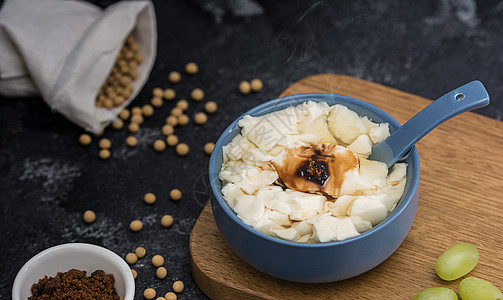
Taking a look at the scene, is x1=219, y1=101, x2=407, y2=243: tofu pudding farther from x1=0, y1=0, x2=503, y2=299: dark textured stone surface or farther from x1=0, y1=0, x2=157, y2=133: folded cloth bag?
x1=0, y1=0, x2=157, y2=133: folded cloth bag

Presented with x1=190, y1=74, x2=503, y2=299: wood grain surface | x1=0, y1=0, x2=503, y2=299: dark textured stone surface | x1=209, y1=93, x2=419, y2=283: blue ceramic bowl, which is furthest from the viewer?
x1=0, y1=0, x2=503, y2=299: dark textured stone surface

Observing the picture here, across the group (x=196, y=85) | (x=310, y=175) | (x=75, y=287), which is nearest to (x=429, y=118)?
(x=310, y=175)

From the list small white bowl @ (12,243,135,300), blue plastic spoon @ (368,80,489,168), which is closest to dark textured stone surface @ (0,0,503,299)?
small white bowl @ (12,243,135,300)

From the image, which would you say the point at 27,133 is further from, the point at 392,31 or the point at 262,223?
the point at 392,31

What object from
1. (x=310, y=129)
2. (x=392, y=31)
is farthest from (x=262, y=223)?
(x=392, y=31)

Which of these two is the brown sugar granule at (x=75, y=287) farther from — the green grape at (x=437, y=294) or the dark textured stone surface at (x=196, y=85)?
the green grape at (x=437, y=294)

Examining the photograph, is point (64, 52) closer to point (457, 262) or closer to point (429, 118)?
point (429, 118)

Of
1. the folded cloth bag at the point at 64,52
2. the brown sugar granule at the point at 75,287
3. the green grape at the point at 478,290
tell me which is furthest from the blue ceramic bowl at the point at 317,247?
the folded cloth bag at the point at 64,52
